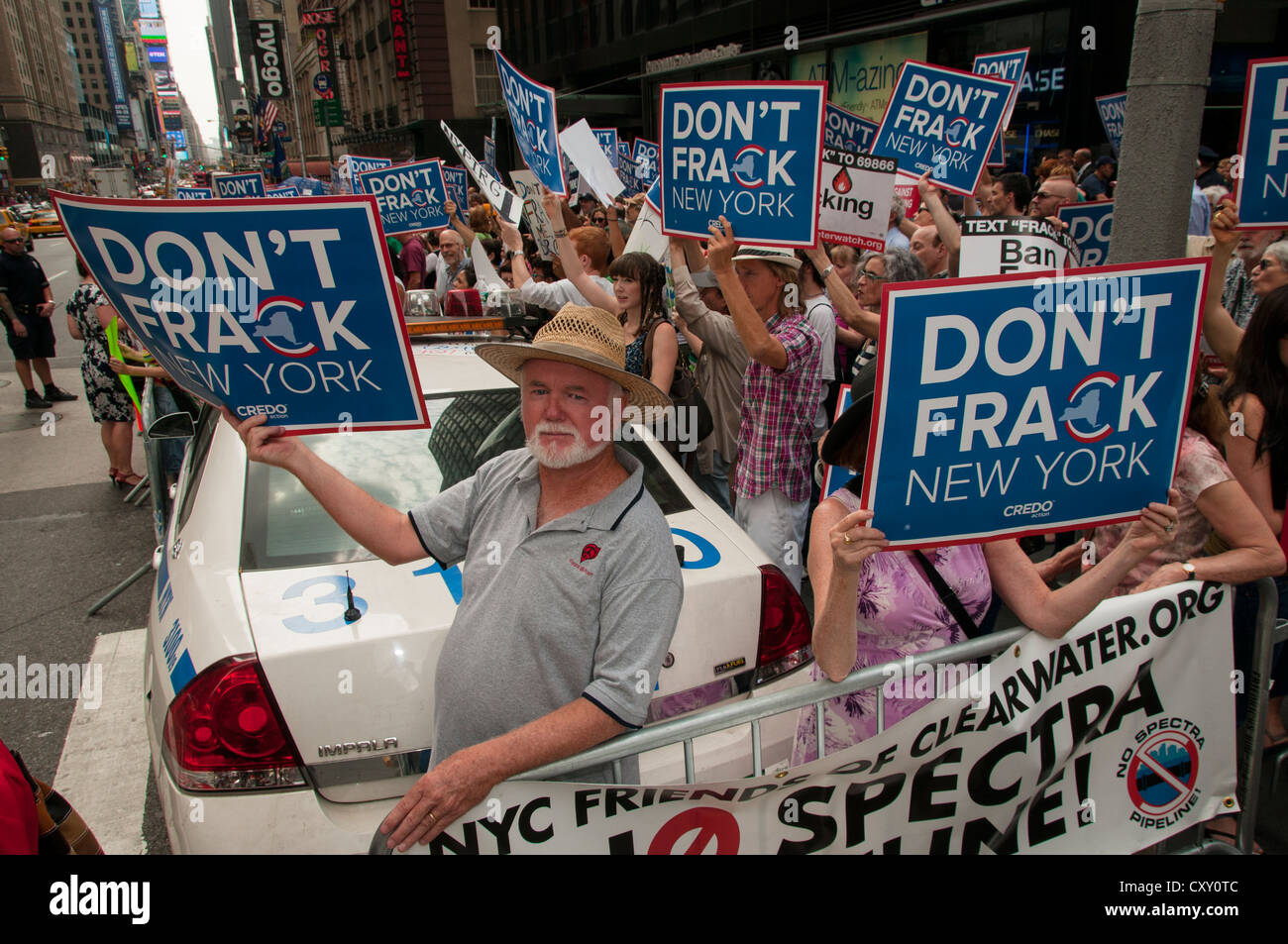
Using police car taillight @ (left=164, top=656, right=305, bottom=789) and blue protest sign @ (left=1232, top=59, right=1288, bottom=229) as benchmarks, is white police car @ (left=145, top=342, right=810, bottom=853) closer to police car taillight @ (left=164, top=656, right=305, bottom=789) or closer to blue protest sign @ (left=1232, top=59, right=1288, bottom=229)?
police car taillight @ (left=164, top=656, right=305, bottom=789)

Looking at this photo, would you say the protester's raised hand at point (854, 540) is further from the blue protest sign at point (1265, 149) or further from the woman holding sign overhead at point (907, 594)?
the blue protest sign at point (1265, 149)

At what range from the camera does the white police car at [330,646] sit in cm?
231

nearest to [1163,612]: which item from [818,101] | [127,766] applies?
[818,101]

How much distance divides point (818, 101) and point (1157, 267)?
8.46 ft

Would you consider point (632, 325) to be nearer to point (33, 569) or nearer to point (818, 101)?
point (818, 101)

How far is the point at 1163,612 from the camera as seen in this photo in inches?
90.0

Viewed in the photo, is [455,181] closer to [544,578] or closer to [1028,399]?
[544,578]

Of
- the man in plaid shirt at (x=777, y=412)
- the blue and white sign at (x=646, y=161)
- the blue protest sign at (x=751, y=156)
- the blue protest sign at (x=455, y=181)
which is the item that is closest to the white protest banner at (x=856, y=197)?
the blue protest sign at (x=751, y=156)

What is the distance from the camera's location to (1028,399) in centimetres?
209

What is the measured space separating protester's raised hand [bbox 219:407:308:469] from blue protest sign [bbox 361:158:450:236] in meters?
7.23

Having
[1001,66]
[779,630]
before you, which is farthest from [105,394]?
[1001,66]

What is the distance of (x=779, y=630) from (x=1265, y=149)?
323 cm

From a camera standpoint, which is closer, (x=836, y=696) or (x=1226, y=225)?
(x=836, y=696)

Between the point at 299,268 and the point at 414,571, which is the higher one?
the point at 299,268
